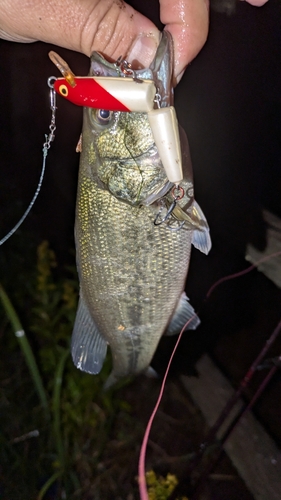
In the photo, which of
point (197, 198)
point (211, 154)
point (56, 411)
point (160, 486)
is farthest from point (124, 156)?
point (160, 486)

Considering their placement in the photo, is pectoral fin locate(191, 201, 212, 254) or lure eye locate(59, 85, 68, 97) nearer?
lure eye locate(59, 85, 68, 97)

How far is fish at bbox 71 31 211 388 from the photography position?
870 millimetres

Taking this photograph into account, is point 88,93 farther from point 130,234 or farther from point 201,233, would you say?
point 201,233

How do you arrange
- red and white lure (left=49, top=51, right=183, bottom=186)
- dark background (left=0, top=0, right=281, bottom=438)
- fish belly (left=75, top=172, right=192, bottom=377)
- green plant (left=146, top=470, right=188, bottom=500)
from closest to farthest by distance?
red and white lure (left=49, top=51, right=183, bottom=186) < fish belly (left=75, top=172, right=192, bottom=377) < dark background (left=0, top=0, right=281, bottom=438) < green plant (left=146, top=470, right=188, bottom=500)

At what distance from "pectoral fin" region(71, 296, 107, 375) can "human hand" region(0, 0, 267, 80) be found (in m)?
0.82

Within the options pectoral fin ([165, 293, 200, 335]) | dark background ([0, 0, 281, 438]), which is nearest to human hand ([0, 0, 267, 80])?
dark background ([0, 0, 281, 438])

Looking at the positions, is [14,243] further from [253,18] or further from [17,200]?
[253,18]

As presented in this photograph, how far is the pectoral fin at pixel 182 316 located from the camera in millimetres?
1353

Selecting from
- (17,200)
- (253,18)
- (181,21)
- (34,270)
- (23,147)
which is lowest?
(34,270)

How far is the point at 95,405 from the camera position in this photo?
2533mm

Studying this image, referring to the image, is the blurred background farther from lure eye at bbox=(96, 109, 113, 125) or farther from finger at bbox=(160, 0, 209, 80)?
lure eye at bbox=(96, 109, 113, 125)

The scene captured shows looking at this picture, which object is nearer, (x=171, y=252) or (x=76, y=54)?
(x=171, y=252)

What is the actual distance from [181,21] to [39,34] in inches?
15.6

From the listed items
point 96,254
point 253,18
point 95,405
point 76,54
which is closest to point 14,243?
point 95,405
